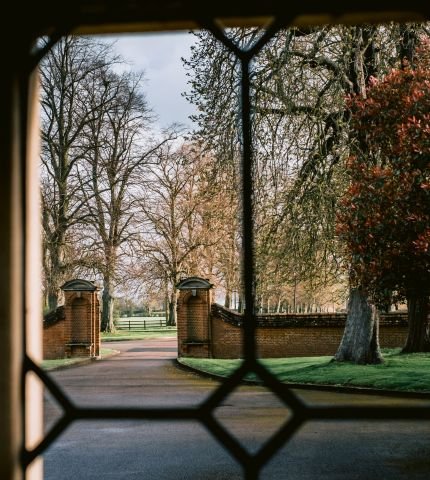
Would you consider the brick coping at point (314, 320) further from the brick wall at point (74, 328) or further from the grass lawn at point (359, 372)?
the brick wall at point (74, 328)

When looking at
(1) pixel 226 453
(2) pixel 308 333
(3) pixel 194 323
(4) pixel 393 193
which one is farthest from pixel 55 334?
(1) pixel 226 453

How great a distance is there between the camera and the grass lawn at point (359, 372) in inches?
453

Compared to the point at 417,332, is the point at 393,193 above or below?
above

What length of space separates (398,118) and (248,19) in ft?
33.7

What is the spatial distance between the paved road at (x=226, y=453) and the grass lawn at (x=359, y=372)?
0.80m

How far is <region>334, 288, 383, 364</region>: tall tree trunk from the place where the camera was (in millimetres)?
14797

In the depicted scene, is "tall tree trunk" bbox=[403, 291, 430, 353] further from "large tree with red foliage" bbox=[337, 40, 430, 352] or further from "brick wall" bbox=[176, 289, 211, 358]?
"brick wall" bbox=[176, 289, 211, 358]

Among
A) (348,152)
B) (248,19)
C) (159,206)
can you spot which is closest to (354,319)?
(348,152)

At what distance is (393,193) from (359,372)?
419 cm

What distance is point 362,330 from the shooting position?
1489 centimetres

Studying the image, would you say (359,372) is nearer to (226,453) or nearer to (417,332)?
(417,332)

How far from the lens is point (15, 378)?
1146 mm

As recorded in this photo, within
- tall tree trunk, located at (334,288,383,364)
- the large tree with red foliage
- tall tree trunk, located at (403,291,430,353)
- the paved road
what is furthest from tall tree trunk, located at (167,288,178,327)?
the paved road

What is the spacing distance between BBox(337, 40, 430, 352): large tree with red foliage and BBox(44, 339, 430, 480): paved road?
6.51ft
